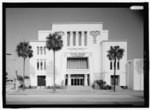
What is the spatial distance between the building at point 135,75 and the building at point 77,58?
3.57 feet

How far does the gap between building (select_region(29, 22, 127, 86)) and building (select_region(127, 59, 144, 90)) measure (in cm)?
109

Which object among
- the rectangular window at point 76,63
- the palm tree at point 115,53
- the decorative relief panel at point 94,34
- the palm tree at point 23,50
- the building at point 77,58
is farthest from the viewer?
the rectangular window at point 76,63

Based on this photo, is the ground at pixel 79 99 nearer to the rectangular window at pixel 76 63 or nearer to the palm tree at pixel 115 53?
the palm tree at pixel 115 53

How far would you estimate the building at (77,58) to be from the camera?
26453 millimetres

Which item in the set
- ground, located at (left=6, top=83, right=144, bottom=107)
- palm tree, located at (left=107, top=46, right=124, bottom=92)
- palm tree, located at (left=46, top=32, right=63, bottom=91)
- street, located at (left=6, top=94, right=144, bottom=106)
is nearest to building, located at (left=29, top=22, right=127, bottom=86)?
palm tree, located at (left=107, top=46, right=124, bottom=92)

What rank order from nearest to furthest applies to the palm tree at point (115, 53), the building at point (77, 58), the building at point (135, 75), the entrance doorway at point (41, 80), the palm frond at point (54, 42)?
the building at point (135, 75)
the palm frond at point (54, 42)
the entrance doorway at point (41, 80)
the building at point (77, 58)
the palm tree at point (115, 53)

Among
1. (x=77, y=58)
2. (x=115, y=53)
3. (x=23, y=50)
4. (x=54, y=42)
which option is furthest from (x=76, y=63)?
(x=23, y=50)

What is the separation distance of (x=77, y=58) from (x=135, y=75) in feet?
28.0

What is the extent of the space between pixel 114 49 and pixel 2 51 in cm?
1643

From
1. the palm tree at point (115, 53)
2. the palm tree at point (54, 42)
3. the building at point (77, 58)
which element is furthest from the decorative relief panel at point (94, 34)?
the palm tree at point (54, 42)

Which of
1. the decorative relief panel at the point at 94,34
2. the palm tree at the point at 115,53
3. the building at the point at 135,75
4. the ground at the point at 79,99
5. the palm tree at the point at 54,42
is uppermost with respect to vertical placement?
the decorative relief panel at the point at 94,34

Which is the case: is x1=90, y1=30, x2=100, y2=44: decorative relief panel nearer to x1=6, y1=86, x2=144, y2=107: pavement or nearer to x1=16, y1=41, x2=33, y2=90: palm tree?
x1=16, y1=41, x2=33, y2=90: palm tree

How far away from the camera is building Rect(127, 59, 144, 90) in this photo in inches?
839

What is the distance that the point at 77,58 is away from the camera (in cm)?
2969
